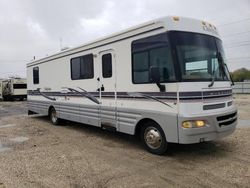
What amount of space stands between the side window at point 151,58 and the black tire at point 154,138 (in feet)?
3.40

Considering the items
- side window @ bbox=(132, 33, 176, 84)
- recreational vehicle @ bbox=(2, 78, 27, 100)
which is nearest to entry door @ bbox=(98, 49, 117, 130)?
side window @ bbox=(132, 33, 176, 84)

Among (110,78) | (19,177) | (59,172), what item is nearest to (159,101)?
(110,78)

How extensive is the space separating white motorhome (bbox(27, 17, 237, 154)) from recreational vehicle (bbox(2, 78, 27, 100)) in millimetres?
24874

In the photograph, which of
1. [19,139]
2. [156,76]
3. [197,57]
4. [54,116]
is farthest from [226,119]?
[54,116]

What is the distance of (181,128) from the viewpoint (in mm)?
5328

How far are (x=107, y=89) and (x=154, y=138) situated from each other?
6.91ft

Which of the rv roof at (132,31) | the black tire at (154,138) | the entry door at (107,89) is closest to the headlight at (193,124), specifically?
the black tire at (154,138)

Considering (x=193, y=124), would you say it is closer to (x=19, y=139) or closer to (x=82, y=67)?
(x=82, y=67)

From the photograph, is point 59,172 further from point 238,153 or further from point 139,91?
point 238,153

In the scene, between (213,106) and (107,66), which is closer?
(213,106)

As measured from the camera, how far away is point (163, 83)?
5.65 metres

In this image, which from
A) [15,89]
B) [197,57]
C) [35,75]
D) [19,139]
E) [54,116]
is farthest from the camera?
[15,89]

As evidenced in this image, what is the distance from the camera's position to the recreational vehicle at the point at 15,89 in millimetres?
30234

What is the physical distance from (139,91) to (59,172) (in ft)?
8.28
